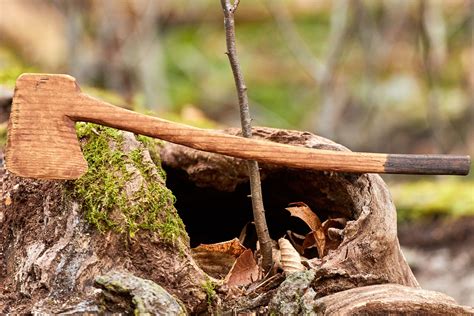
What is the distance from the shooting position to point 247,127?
2.49 meters

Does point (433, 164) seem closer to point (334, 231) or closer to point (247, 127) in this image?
point (334, 231)

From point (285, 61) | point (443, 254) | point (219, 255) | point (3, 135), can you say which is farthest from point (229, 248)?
point (285, 61)

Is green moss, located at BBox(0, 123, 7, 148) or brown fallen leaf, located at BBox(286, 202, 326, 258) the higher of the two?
green moss, located at BBox(0, 123, 7, 148)

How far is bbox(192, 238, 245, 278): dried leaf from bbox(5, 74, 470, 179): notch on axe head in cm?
37

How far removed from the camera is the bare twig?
95.8 inches

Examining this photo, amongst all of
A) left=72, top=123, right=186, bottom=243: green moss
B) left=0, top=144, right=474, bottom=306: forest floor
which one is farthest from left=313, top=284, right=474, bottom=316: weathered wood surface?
left=0, top=144, right=474, bottom=306: forest floor

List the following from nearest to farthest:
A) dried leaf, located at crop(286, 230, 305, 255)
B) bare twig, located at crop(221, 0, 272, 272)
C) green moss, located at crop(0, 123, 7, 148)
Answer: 1. bare twig, located at crop(221, 0, 272, 272)
2. dried leaf, located at crop(286, 230, 305, 255)
3. green moss, located at crop(0, 123, 7, 148)

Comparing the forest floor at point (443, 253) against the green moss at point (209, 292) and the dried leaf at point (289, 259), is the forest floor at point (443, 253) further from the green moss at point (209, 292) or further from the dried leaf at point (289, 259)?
the green moss at point (209, 292)

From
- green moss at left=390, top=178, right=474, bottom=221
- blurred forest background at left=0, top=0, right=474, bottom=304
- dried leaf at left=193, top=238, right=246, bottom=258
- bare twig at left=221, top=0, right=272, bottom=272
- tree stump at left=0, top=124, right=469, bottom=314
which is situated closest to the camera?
tree stump at left=0, top=124, right=469, bottom=314

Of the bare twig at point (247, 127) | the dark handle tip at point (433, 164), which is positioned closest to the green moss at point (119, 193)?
the bare twig at point (247, 127)

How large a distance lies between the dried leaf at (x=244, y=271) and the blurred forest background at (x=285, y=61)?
5.41 metres

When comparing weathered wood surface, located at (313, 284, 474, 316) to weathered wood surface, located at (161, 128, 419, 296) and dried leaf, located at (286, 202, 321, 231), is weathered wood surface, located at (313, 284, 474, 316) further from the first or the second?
dried leaf, located at (286, 202, 321, 231)

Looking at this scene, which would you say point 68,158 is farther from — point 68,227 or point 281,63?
point 281,63

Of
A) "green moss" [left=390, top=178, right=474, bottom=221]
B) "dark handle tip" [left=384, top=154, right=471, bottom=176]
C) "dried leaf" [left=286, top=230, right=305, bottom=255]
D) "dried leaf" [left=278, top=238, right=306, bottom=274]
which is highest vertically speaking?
"green moss" [left=390, top=178, right=474, bottom=221]
